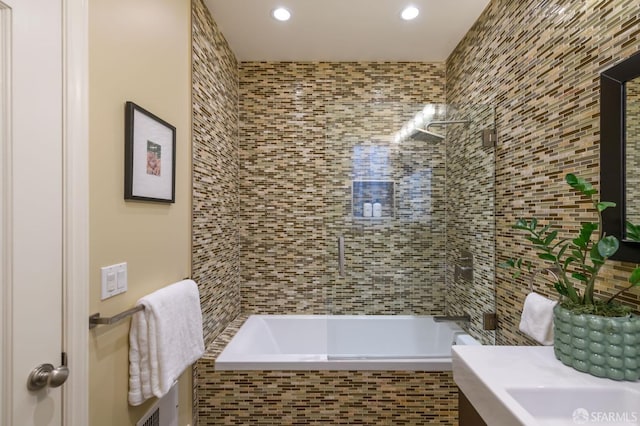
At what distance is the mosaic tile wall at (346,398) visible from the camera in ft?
6.14

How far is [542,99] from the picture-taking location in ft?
5.04

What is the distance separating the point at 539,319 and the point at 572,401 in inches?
18.8

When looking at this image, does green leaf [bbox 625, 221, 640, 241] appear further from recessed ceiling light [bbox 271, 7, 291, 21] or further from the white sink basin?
recessed ceiling light [bbox 271, 7, 291, 21]

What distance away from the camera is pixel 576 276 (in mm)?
1028

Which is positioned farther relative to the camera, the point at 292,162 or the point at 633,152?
the point at 292,162

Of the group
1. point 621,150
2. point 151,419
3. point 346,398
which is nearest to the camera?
point 621,150

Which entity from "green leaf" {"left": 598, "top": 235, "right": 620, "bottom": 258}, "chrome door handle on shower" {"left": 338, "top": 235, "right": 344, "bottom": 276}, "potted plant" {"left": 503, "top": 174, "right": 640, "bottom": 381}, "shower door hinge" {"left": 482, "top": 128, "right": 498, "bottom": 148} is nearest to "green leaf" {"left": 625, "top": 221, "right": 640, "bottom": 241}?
"potted plant" {"left": 503, "top": 174, "right": 640, "bottom": 381}

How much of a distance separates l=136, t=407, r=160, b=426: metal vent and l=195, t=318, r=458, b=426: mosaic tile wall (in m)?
0.46

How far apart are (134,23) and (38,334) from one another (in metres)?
1.19

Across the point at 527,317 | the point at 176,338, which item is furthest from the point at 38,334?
the point at 527,317

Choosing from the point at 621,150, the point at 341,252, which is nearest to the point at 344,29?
the point at 341,252

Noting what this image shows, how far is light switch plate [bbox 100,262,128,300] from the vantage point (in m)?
1.11

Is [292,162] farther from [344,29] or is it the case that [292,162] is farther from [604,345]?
[604,345]

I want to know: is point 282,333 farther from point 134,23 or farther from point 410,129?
point 134,23
